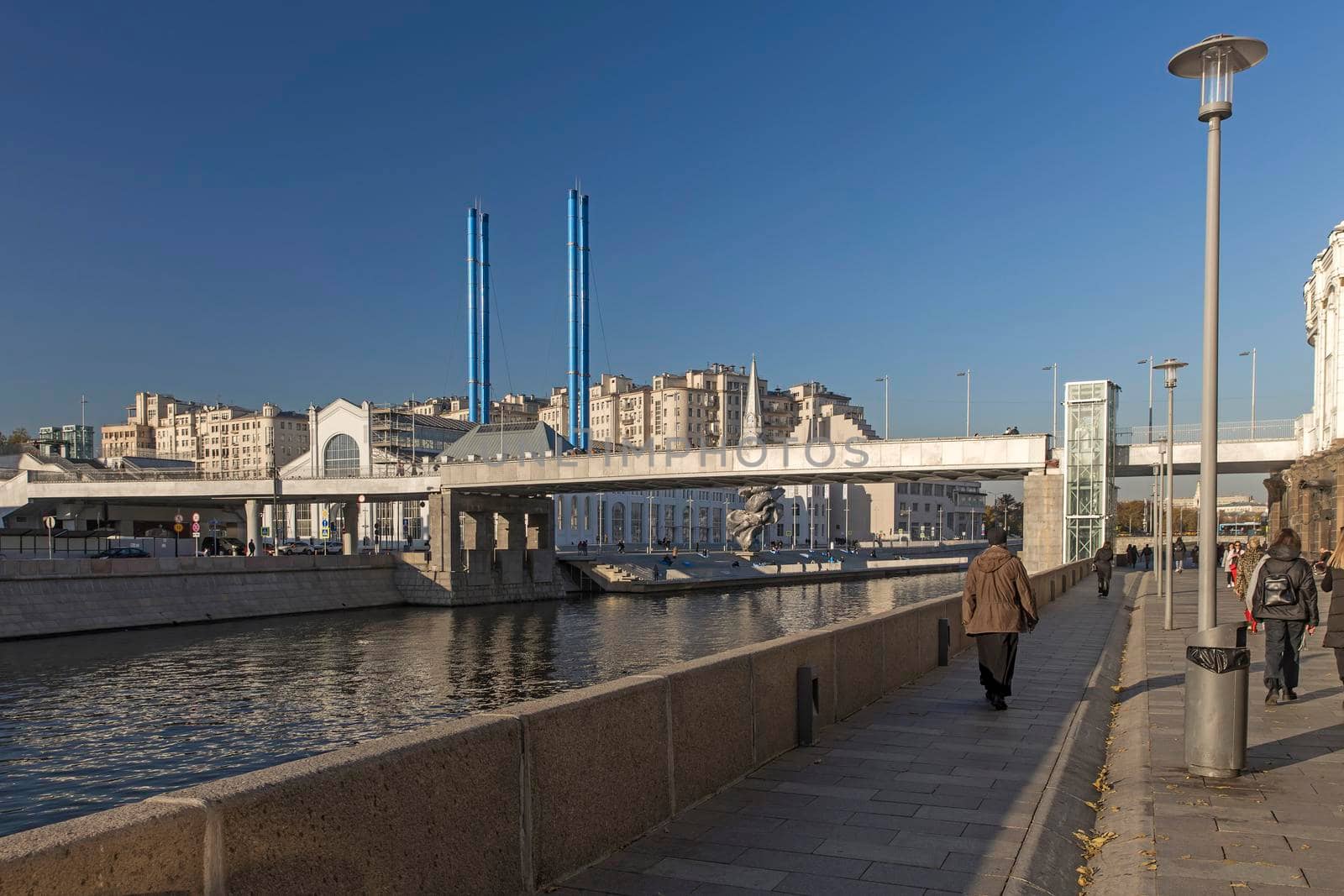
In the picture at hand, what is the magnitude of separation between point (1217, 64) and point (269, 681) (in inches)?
1115

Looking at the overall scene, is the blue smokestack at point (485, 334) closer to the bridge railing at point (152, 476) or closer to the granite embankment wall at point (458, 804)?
the bridge railing at point (152, 476)

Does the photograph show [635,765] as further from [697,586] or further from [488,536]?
[697,586]

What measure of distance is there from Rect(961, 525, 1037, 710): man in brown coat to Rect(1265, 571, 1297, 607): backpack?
2365mm

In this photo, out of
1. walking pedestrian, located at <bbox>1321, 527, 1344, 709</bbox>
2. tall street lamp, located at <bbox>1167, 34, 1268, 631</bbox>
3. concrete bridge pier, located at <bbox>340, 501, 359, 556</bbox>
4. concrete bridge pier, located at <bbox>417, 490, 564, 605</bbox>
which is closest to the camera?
tall street lamp, located at <bbox>1167, 34, 1268, 631</bbox>

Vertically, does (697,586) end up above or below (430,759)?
below

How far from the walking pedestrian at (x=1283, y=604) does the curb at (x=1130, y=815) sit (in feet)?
4.37

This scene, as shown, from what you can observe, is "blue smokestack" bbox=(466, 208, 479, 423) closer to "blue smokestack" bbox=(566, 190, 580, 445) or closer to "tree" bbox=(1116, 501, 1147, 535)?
"blue smokestack" bbox=(566, 190, 580, 445)

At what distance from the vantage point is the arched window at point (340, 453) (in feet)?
355

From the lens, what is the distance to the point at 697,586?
78312 millimetres

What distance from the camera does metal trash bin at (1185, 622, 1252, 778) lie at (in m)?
7.45

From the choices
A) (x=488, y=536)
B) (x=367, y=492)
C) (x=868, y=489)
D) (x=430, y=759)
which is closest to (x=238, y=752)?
(x=430, y=759)

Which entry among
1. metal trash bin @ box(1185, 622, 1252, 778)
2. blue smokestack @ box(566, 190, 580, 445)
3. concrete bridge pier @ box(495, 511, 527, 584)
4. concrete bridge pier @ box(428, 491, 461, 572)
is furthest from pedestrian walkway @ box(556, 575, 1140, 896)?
blue smokestack @ box(566, 190, 580, 445)

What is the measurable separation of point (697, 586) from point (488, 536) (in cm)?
1725

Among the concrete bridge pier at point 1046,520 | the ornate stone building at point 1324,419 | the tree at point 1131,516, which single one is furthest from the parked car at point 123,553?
the tree at point 1131,516
